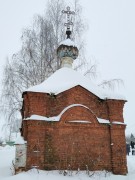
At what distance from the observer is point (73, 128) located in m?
8.71

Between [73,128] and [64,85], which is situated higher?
[64,85]

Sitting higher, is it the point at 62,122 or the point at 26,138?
the point at 62,122

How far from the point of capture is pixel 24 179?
736 cm

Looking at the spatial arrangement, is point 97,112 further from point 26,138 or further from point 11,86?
point 11,86

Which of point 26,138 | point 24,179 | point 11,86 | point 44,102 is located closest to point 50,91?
point 44,102

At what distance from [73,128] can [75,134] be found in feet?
0.68

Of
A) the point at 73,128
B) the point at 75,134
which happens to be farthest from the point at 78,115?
the point at 75,134

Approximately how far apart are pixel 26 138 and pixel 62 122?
50.0 inches

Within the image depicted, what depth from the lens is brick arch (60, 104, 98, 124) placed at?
8.73 meters

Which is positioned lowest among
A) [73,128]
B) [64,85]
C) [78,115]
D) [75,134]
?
[75,134]

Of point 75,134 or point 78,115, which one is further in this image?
point 78,115

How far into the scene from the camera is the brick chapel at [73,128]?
8.23 metres

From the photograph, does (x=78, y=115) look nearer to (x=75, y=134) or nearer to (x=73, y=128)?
(x=73, y=128)

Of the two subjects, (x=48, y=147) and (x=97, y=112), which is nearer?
(x=48, y=147)
